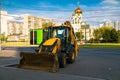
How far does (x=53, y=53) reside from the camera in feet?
45.5

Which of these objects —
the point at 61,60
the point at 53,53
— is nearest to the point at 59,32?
the point at 61,60

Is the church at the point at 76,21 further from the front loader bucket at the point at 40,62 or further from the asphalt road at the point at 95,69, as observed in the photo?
the front loader bucket at the point at 40,62

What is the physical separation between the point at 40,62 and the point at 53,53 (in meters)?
0.93

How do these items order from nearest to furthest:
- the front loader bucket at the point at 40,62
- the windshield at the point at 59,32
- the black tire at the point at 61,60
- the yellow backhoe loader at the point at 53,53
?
the front loader bucket at the point at 40,62 → the yellow backhoe loader at the point at 53,53 → the black tire at the point at 61,60 → the windshield at the point at 59,32

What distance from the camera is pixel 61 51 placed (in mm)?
15836

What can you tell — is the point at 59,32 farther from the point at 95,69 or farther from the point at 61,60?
the point at 95,69

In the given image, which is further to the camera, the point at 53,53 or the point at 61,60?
the point at 61,60

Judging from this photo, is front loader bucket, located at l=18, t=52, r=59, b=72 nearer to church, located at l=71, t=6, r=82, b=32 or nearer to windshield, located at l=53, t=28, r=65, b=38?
windshield, located at l=53, t=28, r=65, b=38

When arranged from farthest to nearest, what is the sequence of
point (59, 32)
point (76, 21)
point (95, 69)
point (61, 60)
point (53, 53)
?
point (76, 21) → point (59, 32) → point (61, 60) → point (95, 69) → point (53, 53)

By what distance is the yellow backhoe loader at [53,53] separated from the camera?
541 inches

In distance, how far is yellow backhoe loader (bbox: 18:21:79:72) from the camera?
13.7m

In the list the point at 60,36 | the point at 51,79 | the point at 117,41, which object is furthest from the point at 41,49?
the point at 117,41

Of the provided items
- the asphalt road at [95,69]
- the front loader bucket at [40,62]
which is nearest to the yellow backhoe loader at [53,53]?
the front loader bucket at [40,62]

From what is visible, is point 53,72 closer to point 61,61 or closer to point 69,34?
point 61,61
